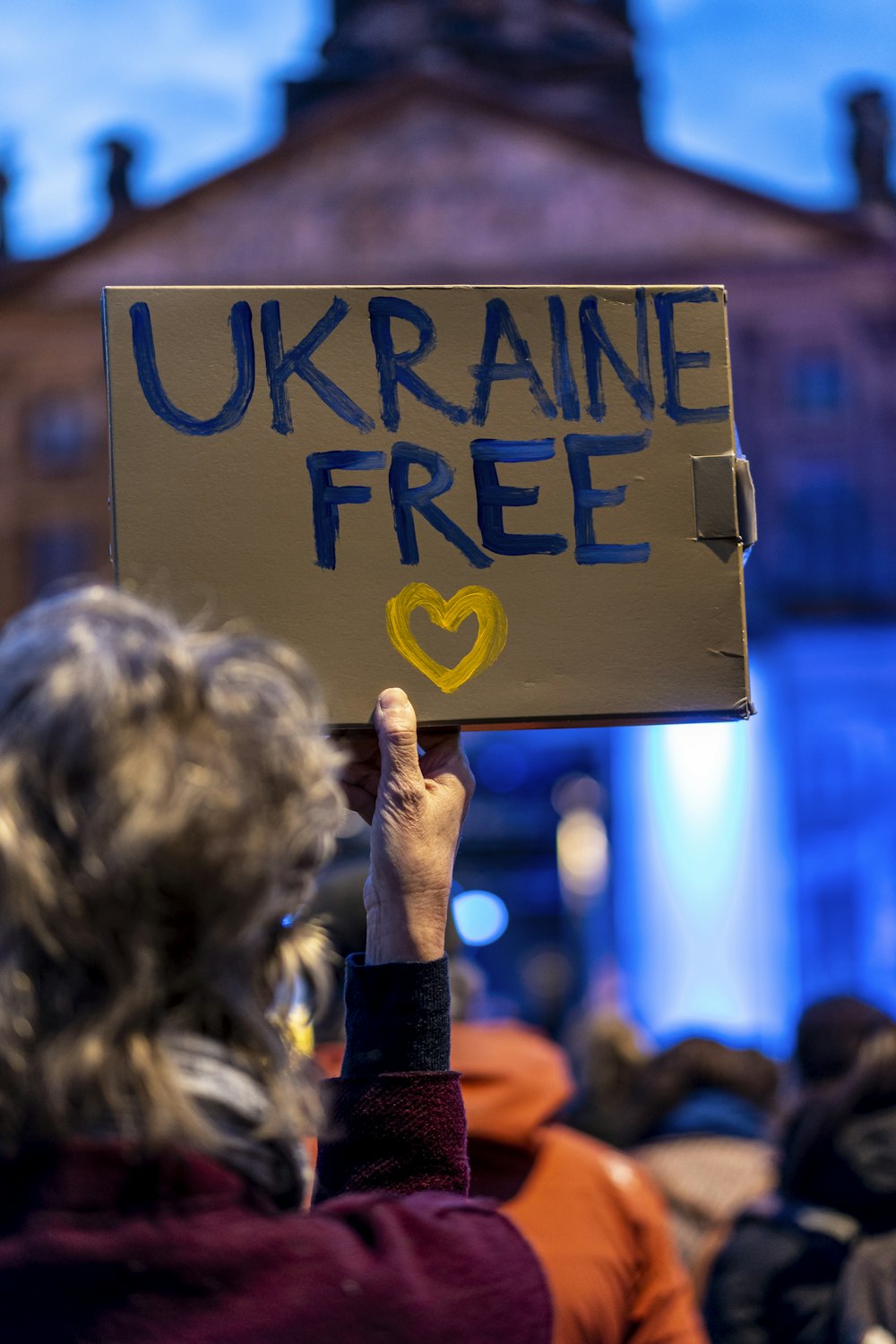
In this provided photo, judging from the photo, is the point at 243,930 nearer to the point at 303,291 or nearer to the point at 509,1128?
the point at 303,291

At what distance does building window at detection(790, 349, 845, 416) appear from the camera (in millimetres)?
23688

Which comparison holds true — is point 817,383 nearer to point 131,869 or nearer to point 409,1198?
point 409,1198

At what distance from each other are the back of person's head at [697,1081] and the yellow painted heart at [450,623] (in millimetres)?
2881

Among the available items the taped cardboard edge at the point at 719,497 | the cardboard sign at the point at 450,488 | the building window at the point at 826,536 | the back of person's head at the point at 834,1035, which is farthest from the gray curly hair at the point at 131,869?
the building window at the point at 826,536

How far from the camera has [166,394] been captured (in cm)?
180

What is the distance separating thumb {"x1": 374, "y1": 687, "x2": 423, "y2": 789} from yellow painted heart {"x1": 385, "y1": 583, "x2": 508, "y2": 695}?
0.06 meters

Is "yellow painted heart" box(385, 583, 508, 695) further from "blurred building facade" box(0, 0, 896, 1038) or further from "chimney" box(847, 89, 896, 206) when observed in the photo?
"chimney" box(847, 89, 896, 206)

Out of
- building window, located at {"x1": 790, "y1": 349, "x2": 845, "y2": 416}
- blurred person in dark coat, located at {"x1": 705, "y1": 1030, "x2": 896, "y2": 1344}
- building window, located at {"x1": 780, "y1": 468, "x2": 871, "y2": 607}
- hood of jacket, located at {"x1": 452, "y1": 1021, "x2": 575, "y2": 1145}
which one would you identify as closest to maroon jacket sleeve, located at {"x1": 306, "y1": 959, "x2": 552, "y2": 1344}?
hood of jacket, located at {"x1": 452, "y1": 1021, "x2": 575, "y2": 1145}

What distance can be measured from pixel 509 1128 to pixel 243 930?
160 cm

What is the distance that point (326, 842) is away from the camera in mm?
1354

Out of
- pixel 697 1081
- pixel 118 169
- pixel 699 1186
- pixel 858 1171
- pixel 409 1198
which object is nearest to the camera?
pixel 409 1198

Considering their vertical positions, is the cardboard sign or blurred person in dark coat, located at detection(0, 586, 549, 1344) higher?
the cardboard sign

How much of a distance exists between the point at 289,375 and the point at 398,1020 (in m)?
0.70

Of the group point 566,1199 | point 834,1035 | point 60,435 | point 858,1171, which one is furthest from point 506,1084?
point 60,435
